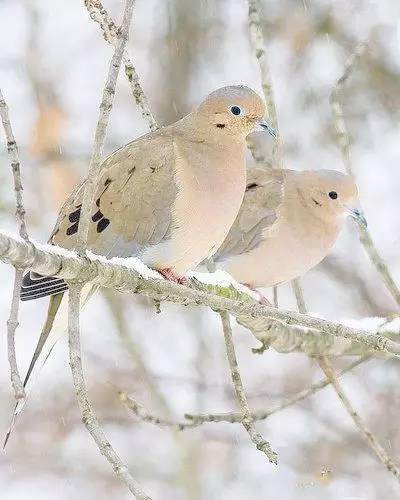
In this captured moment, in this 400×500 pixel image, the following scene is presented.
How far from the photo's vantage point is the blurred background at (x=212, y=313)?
5.36m

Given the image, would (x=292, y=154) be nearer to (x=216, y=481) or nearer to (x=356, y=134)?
(x=356, y=134)

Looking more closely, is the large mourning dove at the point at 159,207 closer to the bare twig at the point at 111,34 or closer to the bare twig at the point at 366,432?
the bare twig at the point at 111,34

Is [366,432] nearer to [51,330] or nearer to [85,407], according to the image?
[51,330]

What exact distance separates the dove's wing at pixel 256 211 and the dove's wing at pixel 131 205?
1.27 metres

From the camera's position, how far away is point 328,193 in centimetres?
431

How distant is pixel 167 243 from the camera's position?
9.81 ft

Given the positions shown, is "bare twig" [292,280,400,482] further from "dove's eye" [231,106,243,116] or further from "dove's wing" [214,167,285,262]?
"dove's wing" [214,167,285,262]

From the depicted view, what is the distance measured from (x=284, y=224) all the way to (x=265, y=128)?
1.19 meters

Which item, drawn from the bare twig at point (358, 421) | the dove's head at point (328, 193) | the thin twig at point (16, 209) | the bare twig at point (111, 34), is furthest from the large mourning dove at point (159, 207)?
the dove's head at point (328, 193)

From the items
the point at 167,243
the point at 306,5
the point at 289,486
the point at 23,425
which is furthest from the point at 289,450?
the point at 167,243

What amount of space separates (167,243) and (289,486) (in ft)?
10.5

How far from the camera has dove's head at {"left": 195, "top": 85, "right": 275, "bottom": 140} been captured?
315 cm

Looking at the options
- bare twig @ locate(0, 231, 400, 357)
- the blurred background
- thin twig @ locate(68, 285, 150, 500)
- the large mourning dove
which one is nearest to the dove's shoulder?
the large mourning dove

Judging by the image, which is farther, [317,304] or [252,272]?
[317,304]
